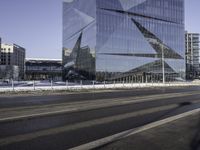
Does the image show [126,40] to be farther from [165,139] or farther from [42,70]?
[42,70]

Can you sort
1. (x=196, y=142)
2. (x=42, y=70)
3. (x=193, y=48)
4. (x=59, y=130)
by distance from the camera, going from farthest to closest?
(x=193, y=48) < (x=42, y=70) < (x=59, y=130) < (x=196, y=142)

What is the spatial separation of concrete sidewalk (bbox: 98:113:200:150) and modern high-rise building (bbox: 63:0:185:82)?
53.0 meters

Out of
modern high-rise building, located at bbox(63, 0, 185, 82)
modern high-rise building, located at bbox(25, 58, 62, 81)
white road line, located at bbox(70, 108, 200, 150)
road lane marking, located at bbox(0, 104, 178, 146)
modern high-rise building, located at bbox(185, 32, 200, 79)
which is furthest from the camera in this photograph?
modern high-rise building, located at bbox(185, 32, 200, 79)

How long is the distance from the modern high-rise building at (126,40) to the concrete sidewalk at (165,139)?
5298 cm

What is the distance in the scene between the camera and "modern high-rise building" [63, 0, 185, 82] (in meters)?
68.1

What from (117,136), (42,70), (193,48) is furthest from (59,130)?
(193,48)

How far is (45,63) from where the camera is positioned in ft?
497

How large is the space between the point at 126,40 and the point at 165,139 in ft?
219

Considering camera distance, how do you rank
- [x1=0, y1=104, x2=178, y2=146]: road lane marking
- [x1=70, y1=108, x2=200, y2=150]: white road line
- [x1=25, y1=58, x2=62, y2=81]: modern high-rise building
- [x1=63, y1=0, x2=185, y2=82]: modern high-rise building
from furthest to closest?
[x1=25, y1=58, x2=62, y2=81]: modern high-rise building, [x1=63, y1=0, x2=185, y2=82]: modern high-rise building, [x1=0, y1=104, x2=178, y2=146]: road lane marking, [x1=70, y1=108, x2=200, y2=150]: white road line

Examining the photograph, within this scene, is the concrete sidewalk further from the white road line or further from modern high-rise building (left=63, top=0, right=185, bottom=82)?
modern high-rise building (left=63, top=0, right=185, bottom=82)

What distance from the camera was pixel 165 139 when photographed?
715 centimetres

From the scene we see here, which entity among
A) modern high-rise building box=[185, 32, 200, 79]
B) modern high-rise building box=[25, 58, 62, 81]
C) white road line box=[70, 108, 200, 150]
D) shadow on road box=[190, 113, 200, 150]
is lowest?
shadow on road box=[190, 113, 200, 150]

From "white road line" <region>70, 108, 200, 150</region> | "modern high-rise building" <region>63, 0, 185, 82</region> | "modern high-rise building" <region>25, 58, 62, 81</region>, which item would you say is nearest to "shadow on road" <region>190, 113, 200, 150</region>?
"white road line" <region>70, 108, 200, 150</region>

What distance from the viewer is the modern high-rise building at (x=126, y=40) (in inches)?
2680
